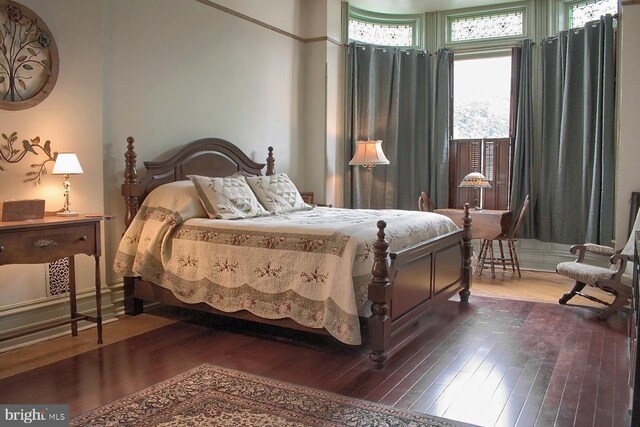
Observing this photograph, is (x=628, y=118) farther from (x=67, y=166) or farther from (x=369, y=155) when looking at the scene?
(x=67, y=166)

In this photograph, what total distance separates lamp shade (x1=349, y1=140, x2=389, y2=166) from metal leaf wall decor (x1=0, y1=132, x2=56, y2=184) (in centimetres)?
337

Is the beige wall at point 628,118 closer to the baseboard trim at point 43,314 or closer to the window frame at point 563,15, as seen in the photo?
the window frame at point 563,15

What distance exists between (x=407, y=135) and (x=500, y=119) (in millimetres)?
1076

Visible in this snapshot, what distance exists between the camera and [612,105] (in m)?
5.30

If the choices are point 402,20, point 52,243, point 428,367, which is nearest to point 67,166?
point 52,243

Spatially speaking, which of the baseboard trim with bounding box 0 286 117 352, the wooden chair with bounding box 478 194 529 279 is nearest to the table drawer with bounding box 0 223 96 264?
the baseboard trim with bounding box 0 286 117 352

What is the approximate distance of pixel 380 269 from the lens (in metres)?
2.95

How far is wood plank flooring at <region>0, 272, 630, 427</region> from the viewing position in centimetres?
249

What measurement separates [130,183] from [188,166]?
620 millimetres

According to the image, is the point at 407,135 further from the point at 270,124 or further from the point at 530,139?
the point at 270,124

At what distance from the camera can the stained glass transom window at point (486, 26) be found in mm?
6188

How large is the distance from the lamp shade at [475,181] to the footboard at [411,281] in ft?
5.05

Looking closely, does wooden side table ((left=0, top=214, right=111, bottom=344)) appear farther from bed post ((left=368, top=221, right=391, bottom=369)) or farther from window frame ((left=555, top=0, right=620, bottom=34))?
window frame ((left=555, top=0, right=620, bottom=34))

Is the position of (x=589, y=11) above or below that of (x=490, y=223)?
above
